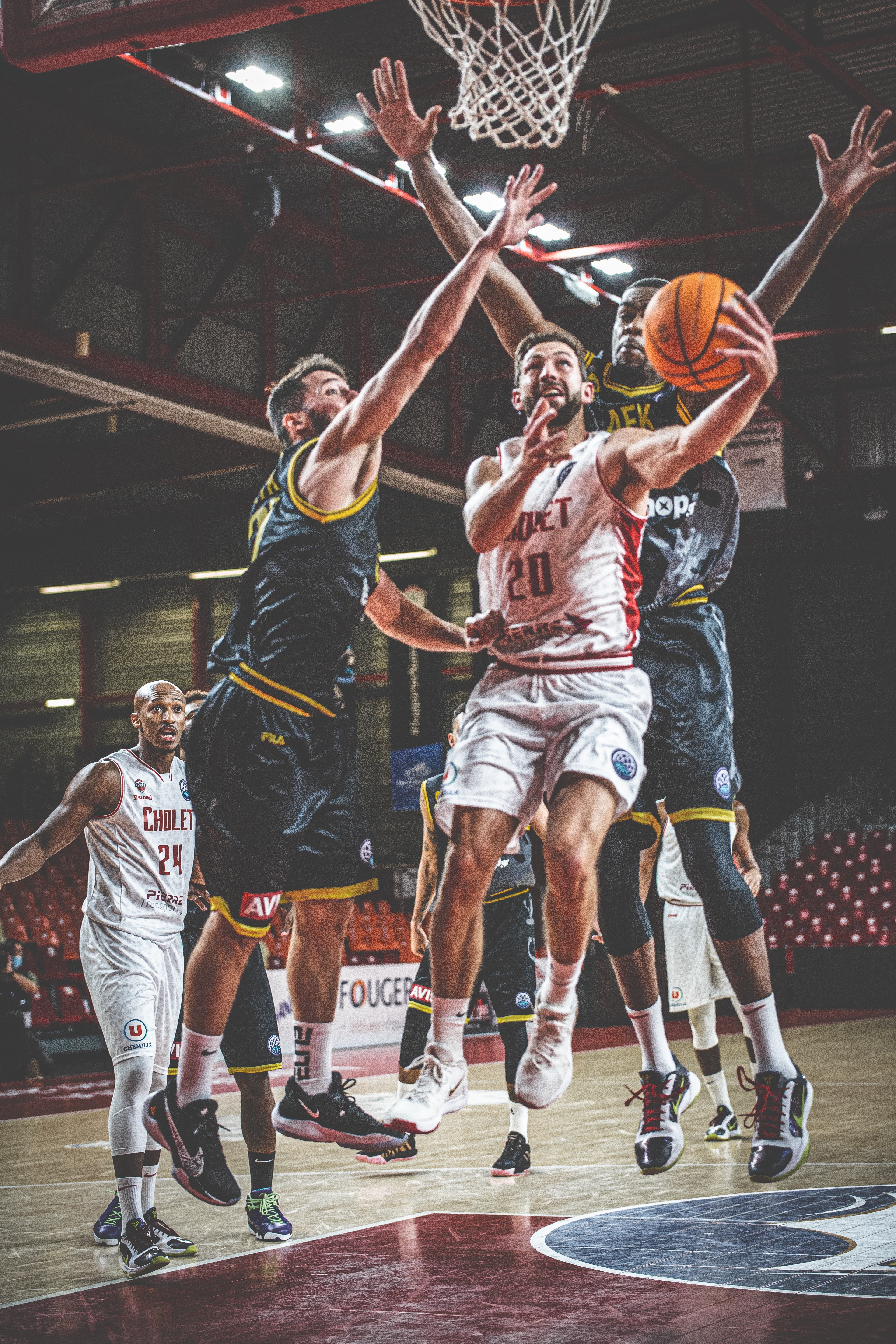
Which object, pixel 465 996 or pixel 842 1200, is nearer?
pixel 465 996

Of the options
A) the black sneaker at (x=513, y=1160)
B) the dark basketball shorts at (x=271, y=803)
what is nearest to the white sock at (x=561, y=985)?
the dark basketball shorts at (x=271, y=803)

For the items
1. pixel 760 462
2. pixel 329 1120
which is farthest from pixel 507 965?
pixel 760 462

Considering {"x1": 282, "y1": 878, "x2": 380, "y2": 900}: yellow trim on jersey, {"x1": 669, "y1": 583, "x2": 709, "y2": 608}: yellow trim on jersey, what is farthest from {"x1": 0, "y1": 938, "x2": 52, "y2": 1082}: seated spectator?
{"x1": 669, "y1": 583, "x2": 709, "y2": 608}: yellow trim on jersey

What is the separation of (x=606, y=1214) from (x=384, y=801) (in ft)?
63.5

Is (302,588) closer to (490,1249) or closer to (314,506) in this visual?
(314,506)

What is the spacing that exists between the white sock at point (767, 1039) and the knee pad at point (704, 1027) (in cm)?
509

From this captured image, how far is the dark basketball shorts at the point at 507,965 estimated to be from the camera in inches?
359

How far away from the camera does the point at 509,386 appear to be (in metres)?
25.0

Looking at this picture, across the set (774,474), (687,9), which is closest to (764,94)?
(687,9)

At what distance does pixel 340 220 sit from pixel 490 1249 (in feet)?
47.0

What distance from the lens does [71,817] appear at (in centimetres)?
727

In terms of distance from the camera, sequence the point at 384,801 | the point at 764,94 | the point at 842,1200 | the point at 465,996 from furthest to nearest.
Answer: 1. the point at 384,801
2. the point at 764,94
3. the point at 842,1200
4. the point at 465,996

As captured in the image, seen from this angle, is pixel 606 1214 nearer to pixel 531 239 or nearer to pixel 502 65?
pixel 502 65

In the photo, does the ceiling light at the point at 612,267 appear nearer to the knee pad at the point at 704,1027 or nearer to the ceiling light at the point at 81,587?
the knee pad at the point at 704,1027
